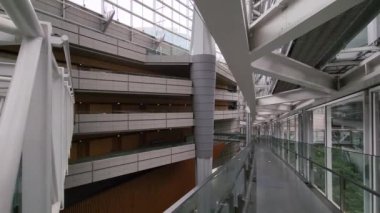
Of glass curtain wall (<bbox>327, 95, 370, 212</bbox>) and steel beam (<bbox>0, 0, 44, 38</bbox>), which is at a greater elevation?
steel beam (<bbox>0, 0, 44, 38</bbox>)

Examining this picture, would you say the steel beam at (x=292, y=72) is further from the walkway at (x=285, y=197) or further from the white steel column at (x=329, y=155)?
the walkway at (x=285, y=197)

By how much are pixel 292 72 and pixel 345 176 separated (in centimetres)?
224

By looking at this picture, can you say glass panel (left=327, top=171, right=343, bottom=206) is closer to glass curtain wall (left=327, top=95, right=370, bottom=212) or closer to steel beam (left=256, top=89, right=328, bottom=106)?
Result: glass curtain wall (left=327, top=95, right=370, bottom=212)

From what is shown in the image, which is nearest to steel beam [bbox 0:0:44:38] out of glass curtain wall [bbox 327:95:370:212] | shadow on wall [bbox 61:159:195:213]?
glass curtain wall [bbox 327:95:370:212]

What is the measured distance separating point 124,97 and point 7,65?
15.4 metres

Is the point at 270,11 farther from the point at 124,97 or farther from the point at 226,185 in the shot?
the point at 124,97

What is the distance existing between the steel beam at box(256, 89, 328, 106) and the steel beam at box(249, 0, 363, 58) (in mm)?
4897

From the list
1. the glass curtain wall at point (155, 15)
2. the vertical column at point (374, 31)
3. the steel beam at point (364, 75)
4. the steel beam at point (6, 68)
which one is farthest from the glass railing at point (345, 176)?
the glass curtain wall at point (155, 15)

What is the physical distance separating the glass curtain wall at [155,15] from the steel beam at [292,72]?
469 inches

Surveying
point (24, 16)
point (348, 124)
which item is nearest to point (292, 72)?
point (348, 124)

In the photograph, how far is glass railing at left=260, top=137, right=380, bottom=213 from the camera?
4.82 meters

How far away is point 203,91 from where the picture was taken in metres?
18.6

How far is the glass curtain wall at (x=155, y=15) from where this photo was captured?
53.4 ft

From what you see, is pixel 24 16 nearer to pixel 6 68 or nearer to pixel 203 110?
pixel 6 68
